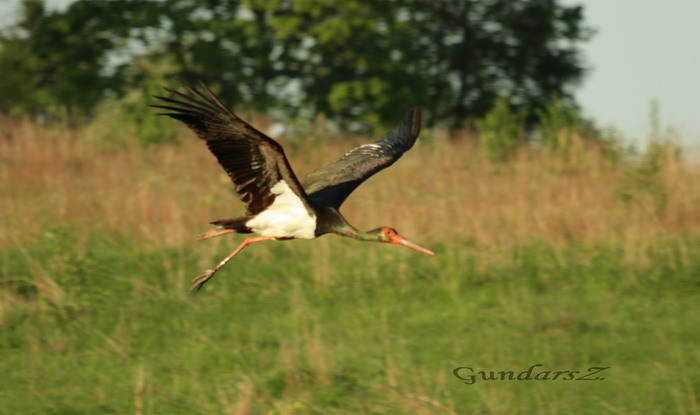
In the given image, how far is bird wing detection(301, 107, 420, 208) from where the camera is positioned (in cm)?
509

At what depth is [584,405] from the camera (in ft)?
17.5

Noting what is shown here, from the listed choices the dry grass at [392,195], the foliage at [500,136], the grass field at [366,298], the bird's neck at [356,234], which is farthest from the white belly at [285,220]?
the foliage at [500,136]

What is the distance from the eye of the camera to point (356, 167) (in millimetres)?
5492

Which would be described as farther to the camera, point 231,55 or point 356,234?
point 231,55

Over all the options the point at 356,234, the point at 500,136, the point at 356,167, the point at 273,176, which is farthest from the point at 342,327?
the point at 500,136

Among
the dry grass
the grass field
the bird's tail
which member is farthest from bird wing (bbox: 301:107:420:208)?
the dry grass

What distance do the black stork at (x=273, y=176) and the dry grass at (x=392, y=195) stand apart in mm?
2319

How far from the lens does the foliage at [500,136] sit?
10.1 metres

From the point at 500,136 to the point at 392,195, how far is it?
6.62ft

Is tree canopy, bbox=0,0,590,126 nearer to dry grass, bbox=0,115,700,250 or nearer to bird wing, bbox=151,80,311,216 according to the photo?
dry grass, bbox=0,115,700,250

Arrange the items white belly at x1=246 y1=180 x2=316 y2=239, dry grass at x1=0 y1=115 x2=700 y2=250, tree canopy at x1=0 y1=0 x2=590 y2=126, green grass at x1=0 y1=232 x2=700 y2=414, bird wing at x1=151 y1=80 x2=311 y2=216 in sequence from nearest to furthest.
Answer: bird wing at x1=151 y1=80 x2=311 y2=216 → white belly at x1=246 y1=180 x2=316 y2=239 → green grass at x1=0 y1=232 x2=700 y2=414 → dry grass at x1=0 y1=115 x2=700 y2=250 → tree canopy at x1=0 y1=0 x2=590 y2=126

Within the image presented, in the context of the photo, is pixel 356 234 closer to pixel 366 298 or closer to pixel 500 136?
pixel 366 298

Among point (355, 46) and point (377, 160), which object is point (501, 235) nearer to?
point (377, 160)

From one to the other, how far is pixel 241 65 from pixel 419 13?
10.9 feet
